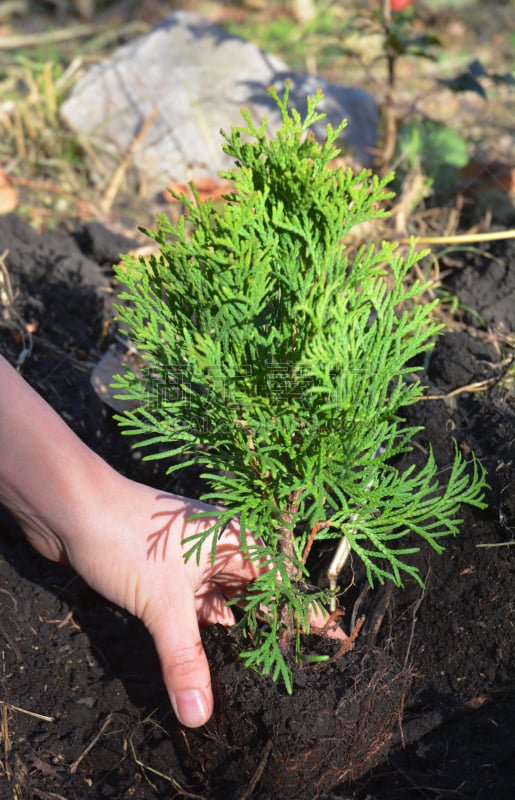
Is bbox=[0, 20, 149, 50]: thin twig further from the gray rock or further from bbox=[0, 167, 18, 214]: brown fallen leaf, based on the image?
bbox=[0, 167, 18, 214]: brown fallen leaf

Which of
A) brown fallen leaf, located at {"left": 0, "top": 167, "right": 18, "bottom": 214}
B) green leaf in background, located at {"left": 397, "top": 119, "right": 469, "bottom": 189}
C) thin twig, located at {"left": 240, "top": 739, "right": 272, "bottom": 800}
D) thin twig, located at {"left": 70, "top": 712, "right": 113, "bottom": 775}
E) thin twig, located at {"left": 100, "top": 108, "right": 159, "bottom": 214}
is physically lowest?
green leaf in background, located at {"left": 397, "top": 119, "right": 469, "bottom": 189}

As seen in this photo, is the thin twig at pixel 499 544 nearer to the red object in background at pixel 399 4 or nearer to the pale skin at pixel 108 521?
the pale skin at pixel 108 521

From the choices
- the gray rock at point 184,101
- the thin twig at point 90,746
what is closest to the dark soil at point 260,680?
the thin twig at point 90,746

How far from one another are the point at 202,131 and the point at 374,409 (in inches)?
134

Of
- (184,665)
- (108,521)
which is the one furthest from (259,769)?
(108,521)

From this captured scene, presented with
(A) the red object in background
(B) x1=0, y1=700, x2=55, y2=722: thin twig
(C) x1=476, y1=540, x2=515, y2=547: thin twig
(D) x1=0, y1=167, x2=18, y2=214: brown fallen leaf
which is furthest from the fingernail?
(A) the red object in background

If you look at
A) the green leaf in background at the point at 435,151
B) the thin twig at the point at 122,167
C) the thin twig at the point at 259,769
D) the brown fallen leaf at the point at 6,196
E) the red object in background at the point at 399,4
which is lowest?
the green leaf in background at the point at 435,151

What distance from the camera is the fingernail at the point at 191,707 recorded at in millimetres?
1949

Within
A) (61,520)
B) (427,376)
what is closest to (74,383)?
(61,520)

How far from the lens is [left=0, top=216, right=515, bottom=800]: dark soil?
6.32 ft

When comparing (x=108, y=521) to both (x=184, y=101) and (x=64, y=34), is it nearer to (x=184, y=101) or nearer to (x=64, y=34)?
(x=184, y=101)

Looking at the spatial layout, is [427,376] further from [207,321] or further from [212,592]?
[207,321]

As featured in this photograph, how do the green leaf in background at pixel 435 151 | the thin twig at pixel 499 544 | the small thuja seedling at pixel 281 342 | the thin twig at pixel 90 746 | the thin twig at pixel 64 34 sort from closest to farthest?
1. the small thuja seedling at pixel 281 342
2. the thin twig at pixel 90 746
3. the thin twig at pixel 499 544
4. the green leaf in background at pixel 435 151
5. the thin twig at pixel 64 34

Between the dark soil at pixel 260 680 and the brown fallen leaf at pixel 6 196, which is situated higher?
the brown fallen leaf at pixel 6 196
